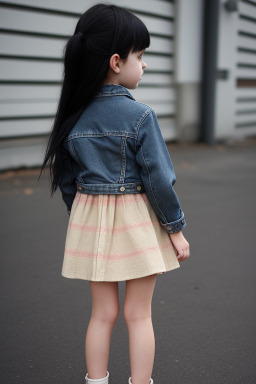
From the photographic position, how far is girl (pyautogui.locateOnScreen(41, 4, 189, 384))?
164cm

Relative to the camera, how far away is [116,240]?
1.70 metres

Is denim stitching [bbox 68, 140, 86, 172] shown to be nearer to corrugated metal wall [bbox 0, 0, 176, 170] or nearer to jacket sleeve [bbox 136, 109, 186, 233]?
jacket sleeve [bbox 136, 109, 186, 233]

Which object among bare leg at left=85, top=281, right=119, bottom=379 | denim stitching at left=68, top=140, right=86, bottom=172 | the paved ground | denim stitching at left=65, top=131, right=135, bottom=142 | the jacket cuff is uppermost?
denim stitching at left=65, top=131, right=135, bottom=142

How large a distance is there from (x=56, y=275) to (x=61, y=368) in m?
1.17

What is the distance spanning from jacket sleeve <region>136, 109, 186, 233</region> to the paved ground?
2.99 ft

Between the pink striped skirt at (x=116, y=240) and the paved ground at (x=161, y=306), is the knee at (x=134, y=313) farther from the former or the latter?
the paved ground at (x=161, y=306)

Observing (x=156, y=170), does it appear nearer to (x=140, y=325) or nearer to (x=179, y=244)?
(x=179, y=244)

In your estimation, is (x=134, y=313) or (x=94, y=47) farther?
(x=134, y=313)

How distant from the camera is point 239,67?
12.0 meters

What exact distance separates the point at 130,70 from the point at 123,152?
30cm

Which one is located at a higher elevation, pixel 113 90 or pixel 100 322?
pixel 113 90

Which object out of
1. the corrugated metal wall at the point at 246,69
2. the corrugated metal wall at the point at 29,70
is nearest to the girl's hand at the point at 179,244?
the corrugated metal wall at the point at 29,70

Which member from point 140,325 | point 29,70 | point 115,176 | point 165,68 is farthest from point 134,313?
point 165,68

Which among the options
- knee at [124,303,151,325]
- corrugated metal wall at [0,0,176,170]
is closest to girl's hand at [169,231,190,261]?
knee at [124,303,151,325]
